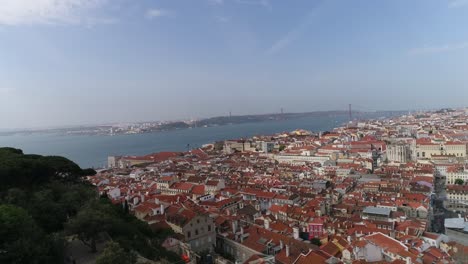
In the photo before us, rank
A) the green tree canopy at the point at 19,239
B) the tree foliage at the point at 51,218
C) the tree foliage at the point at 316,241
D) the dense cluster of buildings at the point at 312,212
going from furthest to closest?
the tree foliage at the point at 316,241 → the dense cluster of buildings at the point at 312,212 → the tree foliage at the point at 51,218 → the green tree canopy at the point at 19,239

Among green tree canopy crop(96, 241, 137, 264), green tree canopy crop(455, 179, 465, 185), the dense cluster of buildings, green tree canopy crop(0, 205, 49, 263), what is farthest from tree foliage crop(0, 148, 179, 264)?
green tree canopy crop(455, 179, 465, 185)

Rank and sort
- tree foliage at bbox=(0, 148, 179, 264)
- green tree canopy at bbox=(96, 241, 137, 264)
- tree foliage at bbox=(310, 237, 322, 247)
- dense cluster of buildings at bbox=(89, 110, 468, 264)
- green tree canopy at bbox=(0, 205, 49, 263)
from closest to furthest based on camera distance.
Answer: green tree canopy at bbox=(96, 241, 137, 264)
green tree canopy at bbox=(0, 205, 49, 263)
tree foliage at bbox=(0, 148, 179, 264)
dense cluster of buildings at bbox=(89, 110, 468, 264)
tree foliage at bbox=(310, 237, 322, 247)

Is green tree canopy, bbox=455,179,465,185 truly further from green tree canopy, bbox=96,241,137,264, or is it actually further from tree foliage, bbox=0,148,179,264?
green tree canopy, bbox=96,241,137,264

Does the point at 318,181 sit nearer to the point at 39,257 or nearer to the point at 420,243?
the point at 420,243

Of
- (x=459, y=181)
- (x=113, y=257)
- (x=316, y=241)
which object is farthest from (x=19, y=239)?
(x=459, y=181)

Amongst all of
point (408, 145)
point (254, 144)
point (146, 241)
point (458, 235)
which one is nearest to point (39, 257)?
point (146, 241)

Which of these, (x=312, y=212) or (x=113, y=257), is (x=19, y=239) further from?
(x=312, y=212)

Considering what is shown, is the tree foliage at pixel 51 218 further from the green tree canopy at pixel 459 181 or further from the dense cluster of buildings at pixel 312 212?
the green tree canopy at pixel 459 181

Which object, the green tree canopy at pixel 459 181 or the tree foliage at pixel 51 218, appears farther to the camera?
the green tree canopy at pixel 459 181

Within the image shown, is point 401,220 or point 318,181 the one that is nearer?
point 401,220

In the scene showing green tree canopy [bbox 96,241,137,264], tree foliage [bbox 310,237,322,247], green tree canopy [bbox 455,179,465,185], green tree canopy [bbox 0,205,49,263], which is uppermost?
green tree canopy [bbox 0,205,49,263]

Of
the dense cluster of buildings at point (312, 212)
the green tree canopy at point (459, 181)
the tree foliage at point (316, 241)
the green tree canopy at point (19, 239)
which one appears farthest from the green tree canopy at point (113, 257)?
the green tree canopy at point (459, 181)
